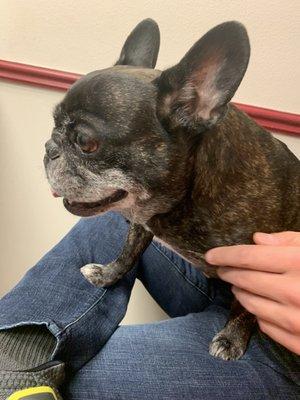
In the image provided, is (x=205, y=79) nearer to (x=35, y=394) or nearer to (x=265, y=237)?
(x=265, y=237)

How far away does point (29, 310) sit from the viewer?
2.76ft

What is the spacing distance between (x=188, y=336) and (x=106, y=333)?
16 cm

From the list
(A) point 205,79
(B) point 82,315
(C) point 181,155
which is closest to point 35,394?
(B) point 82,315

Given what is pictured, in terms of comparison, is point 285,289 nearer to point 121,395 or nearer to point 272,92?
point 121,395

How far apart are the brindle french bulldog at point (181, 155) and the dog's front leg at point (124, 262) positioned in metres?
0.08

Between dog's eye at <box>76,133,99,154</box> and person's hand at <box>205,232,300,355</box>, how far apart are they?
29cm

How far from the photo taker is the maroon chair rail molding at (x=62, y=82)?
124 cm

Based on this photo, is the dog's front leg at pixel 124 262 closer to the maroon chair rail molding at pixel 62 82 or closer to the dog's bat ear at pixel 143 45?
the dog's bat ear at pixel 143 45

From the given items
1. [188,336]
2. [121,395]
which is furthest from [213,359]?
[121,395]

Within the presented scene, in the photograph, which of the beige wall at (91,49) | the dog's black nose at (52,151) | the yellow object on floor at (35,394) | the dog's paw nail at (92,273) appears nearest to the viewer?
the yellow object on floor at (35,394)

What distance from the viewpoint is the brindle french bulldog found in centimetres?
71

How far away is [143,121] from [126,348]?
1.39 feet

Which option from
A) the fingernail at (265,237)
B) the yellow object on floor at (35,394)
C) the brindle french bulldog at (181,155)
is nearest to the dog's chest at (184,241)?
the brindle french bulldog at (181,155)

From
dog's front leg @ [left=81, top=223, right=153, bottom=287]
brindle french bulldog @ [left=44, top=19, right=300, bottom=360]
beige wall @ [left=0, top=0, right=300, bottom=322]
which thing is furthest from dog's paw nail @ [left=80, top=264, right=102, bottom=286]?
beige wall @ [left=0, top=0, right=300, bottom=322]
